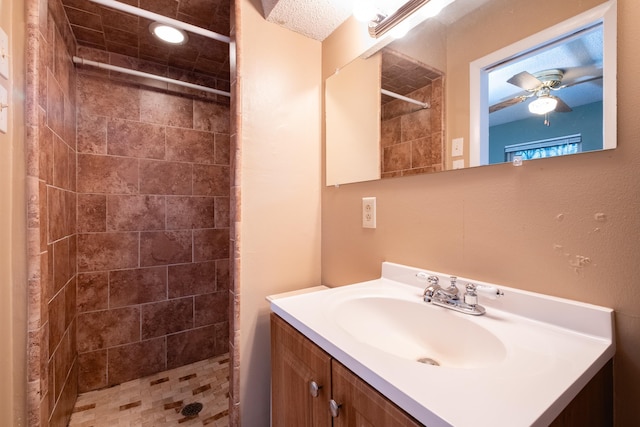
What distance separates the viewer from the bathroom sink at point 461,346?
41 centimetres

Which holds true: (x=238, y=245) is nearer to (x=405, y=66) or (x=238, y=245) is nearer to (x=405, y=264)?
(x=405, y=264)

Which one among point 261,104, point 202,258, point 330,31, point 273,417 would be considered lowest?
point 273,417

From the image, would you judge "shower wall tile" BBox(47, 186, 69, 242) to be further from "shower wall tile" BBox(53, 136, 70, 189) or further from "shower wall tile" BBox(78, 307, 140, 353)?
"shower wall tile" BBox(78, 307, 140, 353)

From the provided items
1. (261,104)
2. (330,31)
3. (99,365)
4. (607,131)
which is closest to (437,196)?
(607,131)

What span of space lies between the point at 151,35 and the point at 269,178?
1179 mm

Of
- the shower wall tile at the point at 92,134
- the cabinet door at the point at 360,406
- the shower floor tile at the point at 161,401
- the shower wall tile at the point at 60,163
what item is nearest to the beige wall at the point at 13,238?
the shower wall tile at the point at 60,163

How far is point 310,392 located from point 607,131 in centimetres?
91

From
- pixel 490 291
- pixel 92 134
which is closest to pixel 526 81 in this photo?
pixel 490 291

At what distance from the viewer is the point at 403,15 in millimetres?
901

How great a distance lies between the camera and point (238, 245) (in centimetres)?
113

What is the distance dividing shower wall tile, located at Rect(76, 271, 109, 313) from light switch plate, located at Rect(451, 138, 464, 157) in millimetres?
2059

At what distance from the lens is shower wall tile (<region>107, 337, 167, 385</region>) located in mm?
1739

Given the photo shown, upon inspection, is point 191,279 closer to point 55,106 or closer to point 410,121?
point 55,106

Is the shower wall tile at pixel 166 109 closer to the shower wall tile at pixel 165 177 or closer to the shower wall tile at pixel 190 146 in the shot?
the shower wall tile at pixel 190 146
